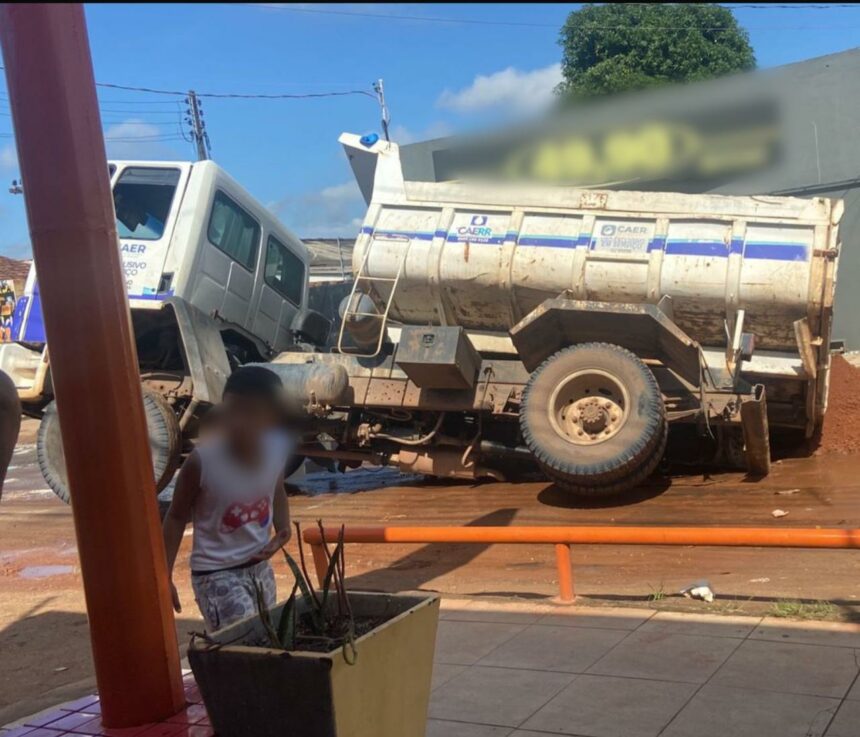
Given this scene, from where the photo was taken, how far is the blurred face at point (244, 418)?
10.8 feet

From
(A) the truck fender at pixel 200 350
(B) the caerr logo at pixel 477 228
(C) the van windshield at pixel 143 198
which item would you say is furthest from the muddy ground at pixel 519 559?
(C) the van windshield at pixel 143 198

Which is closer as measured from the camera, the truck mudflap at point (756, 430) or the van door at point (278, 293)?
the truck mudflap at point (756, 430)

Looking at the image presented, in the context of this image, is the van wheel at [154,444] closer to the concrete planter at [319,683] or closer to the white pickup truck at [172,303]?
the white pickup truck at [172,303]

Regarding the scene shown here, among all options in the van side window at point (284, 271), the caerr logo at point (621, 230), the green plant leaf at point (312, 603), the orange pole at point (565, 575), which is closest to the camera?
the green plant leaf at point (312, 603)

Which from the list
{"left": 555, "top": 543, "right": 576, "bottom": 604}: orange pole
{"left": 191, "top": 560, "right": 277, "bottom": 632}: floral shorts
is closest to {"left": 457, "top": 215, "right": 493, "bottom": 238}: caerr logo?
{"left": 555, "top": 543, "right": 576, "bottom": 604}: orange pole

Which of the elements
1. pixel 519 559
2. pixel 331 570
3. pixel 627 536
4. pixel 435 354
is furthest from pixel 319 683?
pixel 435 354

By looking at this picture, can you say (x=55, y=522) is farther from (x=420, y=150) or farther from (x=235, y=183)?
(x=420, y=150)

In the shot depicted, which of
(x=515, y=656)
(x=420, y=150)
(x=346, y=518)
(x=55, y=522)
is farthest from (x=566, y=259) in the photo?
(x=420, y=150)

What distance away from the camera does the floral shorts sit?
3295 millimetres

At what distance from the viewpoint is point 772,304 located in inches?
308

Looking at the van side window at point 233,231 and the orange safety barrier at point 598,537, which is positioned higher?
the van side window at point 233,231

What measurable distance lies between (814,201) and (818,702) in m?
5.45

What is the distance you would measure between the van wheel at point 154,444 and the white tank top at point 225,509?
4994 millimetres

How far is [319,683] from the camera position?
2.37 metres
